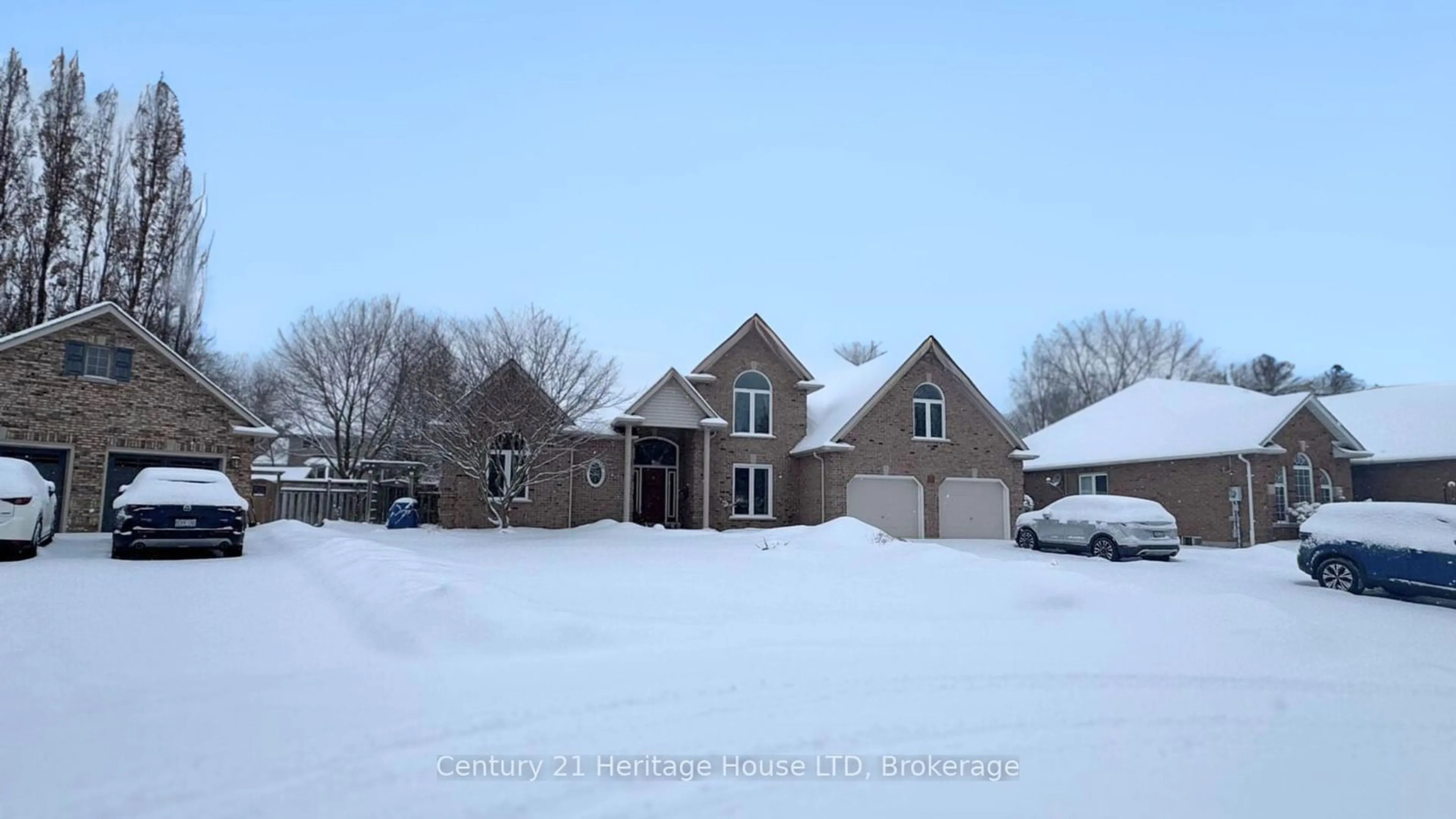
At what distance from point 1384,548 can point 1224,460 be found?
41.7ft

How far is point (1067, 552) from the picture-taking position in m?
20.1

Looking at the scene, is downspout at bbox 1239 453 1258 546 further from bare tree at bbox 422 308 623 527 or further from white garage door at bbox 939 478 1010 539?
bare tree at bbox 422 308 623 527

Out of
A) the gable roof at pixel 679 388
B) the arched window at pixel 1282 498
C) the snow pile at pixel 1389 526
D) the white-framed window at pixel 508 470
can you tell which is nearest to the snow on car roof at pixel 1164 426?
the arched window at pixel 1282 498

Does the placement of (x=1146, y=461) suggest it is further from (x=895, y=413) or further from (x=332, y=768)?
(x=332, y=768)

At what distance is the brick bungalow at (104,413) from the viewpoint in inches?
722

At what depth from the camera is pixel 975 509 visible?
2514 centimetres

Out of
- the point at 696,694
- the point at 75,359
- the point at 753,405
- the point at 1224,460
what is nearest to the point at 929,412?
the point at 753,405

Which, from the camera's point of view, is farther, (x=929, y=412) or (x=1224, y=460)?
(x=929, y=412)

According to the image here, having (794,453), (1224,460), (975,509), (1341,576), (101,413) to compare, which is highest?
(101,413)

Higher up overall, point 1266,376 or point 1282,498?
point 1266,376

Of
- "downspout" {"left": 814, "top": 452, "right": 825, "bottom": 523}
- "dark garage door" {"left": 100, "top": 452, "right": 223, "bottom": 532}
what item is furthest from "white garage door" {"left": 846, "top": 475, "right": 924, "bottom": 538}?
"dark garage door" {"left": 100, "top": 452, "right": 223, "bottom": 532}

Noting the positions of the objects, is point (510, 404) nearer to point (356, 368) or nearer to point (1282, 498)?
point (356, 368)

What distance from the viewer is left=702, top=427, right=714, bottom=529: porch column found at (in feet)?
77.2

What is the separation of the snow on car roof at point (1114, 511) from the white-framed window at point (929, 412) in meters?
5.47
